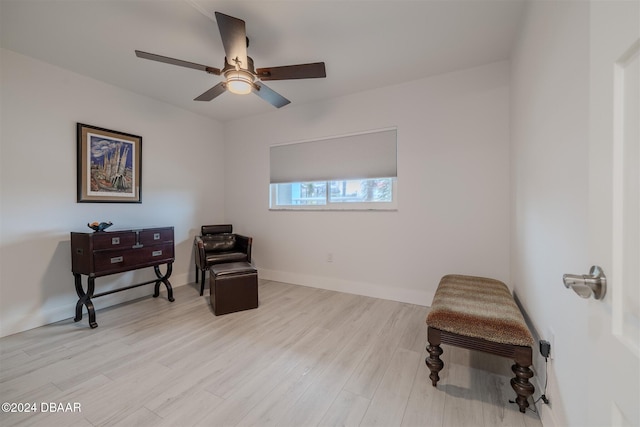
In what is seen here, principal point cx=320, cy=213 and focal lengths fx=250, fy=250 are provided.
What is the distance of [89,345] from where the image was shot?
2084mm

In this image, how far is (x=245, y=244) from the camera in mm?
3555

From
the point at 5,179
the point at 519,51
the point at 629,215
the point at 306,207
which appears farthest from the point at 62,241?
the point at 519,51

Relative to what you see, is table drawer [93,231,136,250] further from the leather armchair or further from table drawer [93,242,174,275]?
the leather armchair

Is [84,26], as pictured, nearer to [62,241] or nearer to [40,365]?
[62,241]

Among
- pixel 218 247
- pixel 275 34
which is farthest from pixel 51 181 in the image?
pixel 275 34

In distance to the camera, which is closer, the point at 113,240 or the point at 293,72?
the point at 293,72

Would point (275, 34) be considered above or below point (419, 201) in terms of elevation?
above

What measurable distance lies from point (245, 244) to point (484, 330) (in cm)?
293

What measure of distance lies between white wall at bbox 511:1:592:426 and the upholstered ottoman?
2437mm

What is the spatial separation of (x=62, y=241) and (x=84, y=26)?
80.5 inches

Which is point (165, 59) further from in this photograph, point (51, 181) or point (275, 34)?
point (51, 181)

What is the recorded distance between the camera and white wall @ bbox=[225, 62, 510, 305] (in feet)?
8.33

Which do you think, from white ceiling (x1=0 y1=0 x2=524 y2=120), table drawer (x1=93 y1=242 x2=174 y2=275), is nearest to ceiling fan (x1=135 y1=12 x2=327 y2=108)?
white ceiling (x1=0 y1=0 x2=524 y2=120)

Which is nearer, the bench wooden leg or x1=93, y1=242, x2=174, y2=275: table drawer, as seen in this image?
the bench wooden leg
